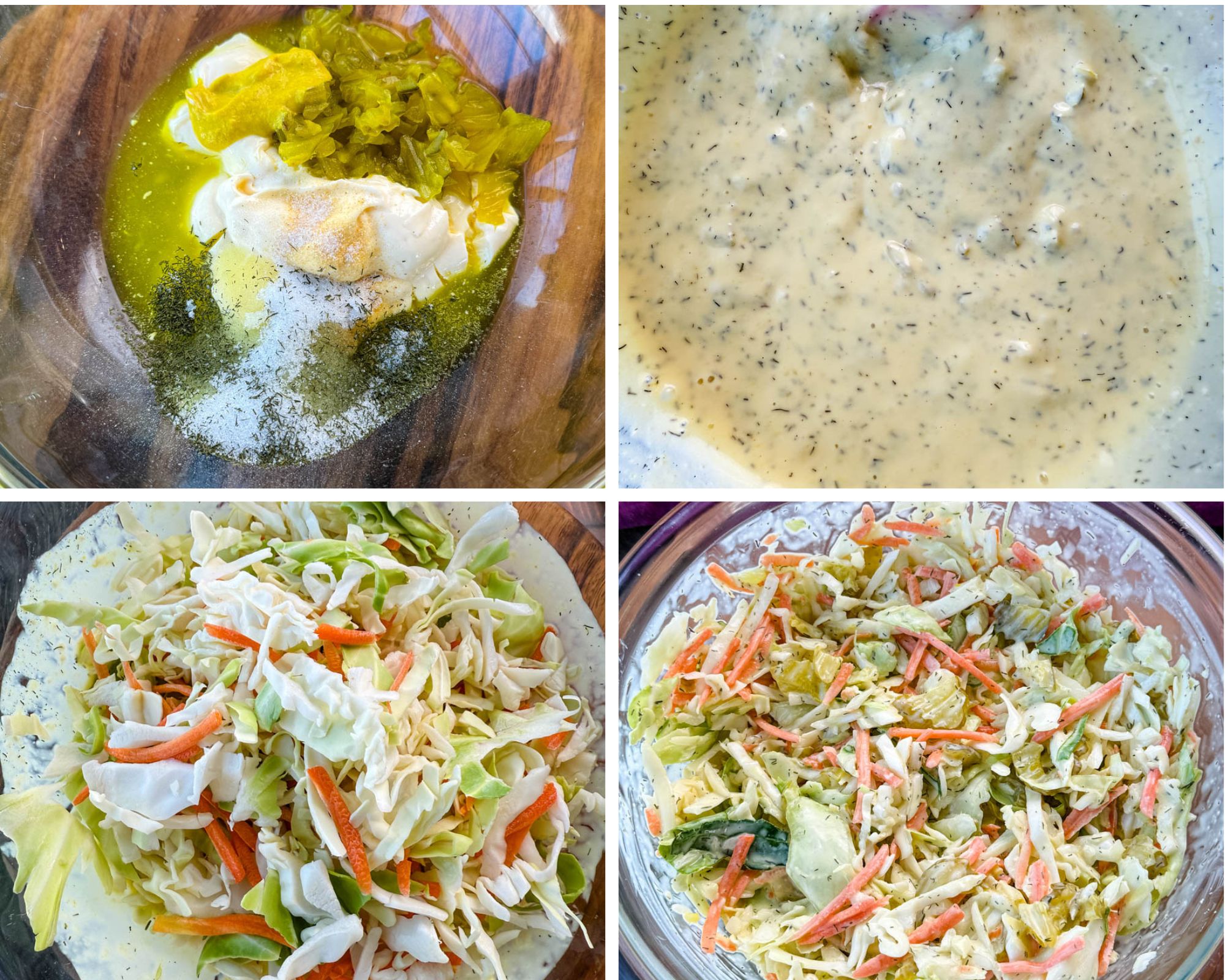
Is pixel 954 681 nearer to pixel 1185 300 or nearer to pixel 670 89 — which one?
pixel 1185 300

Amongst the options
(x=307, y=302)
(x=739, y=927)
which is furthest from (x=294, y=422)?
(x=739, y=927)

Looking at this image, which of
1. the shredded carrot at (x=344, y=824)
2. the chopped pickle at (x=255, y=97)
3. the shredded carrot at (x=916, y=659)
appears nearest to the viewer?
the shredded carrot at (x=344, y=824)

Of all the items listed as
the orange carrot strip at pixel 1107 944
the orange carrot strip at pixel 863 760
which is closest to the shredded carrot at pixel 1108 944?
the orange carrot strip at pixel 1107 944

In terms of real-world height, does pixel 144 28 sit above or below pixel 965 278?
above

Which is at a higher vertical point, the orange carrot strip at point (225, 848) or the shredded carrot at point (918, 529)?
the shredded carrot at point (918, 529)

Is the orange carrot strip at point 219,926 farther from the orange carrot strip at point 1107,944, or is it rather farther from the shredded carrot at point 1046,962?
the orange carrot strip at point 1107,944

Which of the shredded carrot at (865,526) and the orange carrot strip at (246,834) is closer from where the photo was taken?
the orange carrot strip at (246,834)
